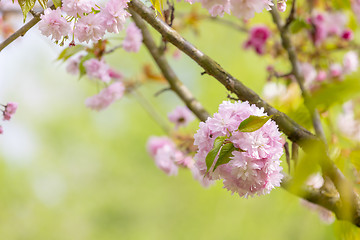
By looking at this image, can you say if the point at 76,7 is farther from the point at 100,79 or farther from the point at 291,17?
the point at 291,17

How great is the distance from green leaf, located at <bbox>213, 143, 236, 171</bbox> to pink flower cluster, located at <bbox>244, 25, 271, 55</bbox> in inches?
45.0

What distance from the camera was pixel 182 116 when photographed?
1.48 metres

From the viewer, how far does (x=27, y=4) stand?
0.70 m

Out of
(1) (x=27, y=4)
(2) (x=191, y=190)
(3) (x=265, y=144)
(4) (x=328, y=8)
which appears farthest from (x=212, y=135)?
(2) (x=191, y=190)

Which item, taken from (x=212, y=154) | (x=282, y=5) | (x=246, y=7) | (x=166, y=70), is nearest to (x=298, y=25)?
(x=166, y=70)

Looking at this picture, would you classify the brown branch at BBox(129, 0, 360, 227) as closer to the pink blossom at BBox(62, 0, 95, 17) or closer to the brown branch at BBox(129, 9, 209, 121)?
the pink blossom at BBox(62, 0, 95, 17)

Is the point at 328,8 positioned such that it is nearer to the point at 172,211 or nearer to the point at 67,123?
the point at 172,211

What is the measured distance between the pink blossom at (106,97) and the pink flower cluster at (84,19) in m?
0.50

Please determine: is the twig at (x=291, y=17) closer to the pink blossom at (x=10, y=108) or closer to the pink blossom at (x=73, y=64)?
the pink blossom at (x=73, y=64)

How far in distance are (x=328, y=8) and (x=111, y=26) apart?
1.25 metres

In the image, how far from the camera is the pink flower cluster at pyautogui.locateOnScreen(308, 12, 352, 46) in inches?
62.9

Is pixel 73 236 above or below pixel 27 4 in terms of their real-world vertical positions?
below

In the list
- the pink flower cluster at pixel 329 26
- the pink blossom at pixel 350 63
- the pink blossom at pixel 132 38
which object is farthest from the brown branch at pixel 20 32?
the pink blossom at pixel 350 63

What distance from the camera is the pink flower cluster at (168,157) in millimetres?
1313
